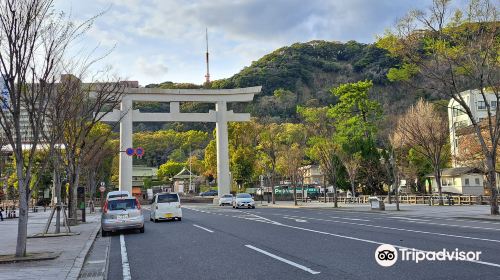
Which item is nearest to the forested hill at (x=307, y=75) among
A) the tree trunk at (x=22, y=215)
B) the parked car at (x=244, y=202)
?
the parked car at (x=244, y=202)

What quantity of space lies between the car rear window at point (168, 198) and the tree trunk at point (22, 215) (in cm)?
1306

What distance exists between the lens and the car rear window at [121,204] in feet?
59.3

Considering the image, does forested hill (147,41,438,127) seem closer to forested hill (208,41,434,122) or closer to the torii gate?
forested hill (208,41,434,122)

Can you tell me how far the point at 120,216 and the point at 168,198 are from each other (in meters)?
6.86

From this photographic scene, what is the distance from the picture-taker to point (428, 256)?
9188 millimetres

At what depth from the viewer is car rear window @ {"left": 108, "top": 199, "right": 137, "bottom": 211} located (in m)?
18.1

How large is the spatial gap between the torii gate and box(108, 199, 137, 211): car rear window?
24.6 meters

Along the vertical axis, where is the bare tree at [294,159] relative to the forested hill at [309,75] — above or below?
below

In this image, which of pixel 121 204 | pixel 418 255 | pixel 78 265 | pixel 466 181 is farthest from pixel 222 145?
pixel 418 255

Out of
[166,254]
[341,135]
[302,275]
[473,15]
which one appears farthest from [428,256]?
[341,135]

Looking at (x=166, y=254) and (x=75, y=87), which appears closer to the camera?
(x=166, y=254)

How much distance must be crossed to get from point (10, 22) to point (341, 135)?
3654 cm

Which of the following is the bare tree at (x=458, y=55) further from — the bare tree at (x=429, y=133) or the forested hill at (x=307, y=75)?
the forested hill at (x=307, y=75)

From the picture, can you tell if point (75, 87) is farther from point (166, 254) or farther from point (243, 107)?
point (243, 107)
